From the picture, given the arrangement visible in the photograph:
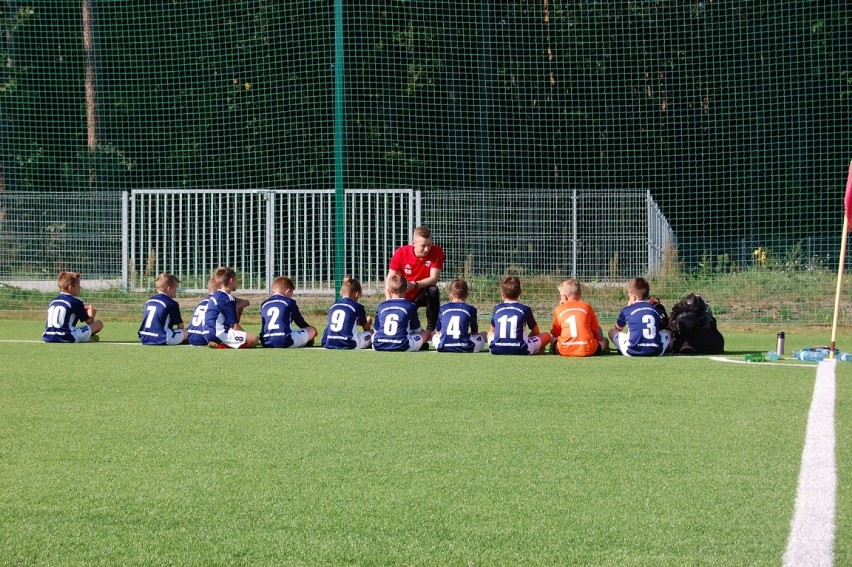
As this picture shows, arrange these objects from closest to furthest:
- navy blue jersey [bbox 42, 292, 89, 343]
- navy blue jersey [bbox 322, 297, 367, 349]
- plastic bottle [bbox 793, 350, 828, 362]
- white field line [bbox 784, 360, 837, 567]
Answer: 1. white field line [bbox 784, 360, 837, 567]
2. plastic bottle [bbox 793, 350, 828, 362]
3. navy blue jersey [bbox 322, 297, 367, 349]
4. navy blue jersey [bbox 42, 292, 89, 343]

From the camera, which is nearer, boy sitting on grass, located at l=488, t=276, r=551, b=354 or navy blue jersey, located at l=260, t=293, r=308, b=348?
boy sitting on grass, located at l=488, t=276, r=551, b=354

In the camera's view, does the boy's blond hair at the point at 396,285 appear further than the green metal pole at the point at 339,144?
No

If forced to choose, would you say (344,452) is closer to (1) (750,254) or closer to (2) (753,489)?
(2) (753,489)

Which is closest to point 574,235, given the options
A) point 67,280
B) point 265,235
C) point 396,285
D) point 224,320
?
point 265,235

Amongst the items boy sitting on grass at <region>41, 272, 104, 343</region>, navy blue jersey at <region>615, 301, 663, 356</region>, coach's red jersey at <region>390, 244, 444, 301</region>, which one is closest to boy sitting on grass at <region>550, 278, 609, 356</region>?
navy blue jersey at <region>615, 301, 663, 356</region>

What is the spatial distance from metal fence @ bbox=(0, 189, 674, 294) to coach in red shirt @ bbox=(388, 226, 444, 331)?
472 cm

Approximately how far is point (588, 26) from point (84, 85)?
41.9ft

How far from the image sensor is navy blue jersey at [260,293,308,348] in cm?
1087

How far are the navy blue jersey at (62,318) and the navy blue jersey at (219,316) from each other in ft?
4.85

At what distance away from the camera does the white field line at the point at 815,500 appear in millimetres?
3076

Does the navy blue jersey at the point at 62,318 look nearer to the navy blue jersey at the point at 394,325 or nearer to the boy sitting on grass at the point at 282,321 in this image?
the boy sitting on grass at the point at 282,321

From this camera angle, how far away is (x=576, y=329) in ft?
32.7

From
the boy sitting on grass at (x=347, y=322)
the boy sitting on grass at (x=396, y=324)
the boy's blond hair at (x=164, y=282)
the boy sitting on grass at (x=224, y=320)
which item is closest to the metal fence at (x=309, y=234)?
the boy's blond hair at (x=164, y=282)

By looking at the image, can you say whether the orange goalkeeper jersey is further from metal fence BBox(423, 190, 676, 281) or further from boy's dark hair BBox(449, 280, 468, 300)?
metal fence BBox(423, 190, 676, 281)
